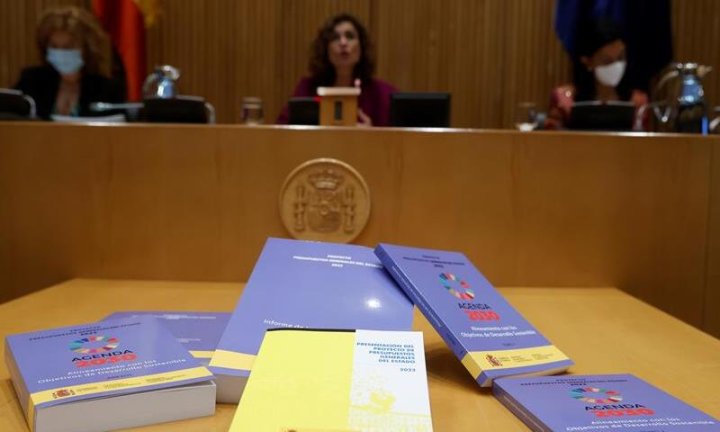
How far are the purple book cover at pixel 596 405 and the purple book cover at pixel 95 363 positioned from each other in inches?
13.8

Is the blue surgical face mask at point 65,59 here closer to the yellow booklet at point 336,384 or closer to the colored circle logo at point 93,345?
the colored circle logo at point 93,345

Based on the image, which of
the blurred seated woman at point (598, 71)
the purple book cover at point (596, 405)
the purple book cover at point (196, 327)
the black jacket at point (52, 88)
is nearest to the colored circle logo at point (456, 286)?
the purple book cover at point (596, 405)

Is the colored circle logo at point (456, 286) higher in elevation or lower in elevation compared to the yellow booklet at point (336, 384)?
higher

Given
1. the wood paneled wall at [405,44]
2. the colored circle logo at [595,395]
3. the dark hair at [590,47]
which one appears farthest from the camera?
the wood paneled wall at [405,44]

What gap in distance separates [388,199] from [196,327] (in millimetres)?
540

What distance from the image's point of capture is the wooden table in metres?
0.73

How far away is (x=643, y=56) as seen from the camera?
342cm

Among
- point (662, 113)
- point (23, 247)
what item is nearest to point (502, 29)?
point (662, 113)

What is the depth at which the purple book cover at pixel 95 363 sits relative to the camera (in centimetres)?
65

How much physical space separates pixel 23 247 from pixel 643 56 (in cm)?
313

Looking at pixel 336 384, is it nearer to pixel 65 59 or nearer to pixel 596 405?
pixel 596 405

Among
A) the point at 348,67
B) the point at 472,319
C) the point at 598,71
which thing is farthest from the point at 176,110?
the point at 598,71

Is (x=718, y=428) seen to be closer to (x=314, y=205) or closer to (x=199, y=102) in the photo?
(x=314, y=205)

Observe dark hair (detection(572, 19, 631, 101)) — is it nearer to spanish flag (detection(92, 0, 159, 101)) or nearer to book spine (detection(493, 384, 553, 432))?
spanish flag (detection(92, 0, 159, 101))
